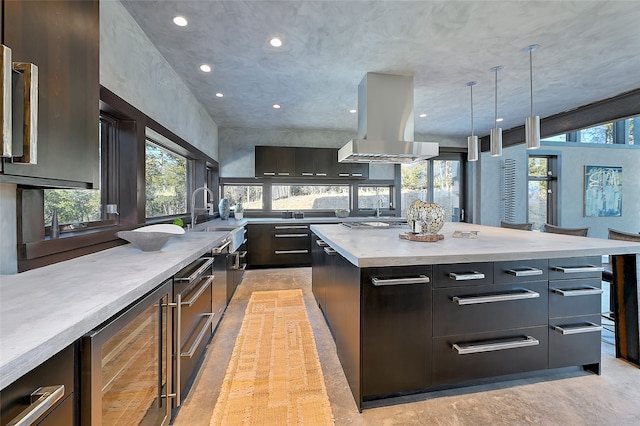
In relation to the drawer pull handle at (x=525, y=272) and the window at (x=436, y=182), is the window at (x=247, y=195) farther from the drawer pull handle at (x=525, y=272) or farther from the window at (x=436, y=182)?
the drawer pull handle at (x=525, y=272)

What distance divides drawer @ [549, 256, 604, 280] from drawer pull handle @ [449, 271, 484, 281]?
0.58 m

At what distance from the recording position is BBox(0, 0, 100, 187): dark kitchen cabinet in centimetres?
94

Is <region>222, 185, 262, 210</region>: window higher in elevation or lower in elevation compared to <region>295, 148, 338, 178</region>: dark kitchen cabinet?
lower

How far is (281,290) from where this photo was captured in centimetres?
381

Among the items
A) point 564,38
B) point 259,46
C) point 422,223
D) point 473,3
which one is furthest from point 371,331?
point 564,38

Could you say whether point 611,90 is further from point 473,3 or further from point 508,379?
point 508,379

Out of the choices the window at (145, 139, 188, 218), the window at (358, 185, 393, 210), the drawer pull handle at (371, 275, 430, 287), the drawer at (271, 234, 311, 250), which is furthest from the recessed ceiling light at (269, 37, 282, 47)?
the window at (358, 185, 393, 210)

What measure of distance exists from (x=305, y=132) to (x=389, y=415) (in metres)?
5.15

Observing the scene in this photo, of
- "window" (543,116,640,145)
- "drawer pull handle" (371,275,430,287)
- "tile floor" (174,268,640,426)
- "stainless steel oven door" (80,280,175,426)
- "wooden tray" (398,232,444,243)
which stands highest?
"window" (543,116,640,145)

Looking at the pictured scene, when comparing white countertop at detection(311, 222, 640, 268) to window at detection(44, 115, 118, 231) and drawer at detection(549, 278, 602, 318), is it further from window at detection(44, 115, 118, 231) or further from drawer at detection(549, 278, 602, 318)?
window at detection(44, 115, 118, 231)

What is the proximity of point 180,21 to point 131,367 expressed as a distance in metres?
2.45

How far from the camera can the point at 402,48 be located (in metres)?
2.64

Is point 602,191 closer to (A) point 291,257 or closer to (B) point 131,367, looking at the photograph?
(A) point 291,257

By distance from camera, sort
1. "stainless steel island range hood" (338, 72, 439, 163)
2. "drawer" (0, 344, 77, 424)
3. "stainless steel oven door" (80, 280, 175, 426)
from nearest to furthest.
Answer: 1. "drawer" (0, 344, 77, 424)
2. "stainless steel oven door" (80, 280, 175, 426)
3. "stainless steel island range hood" (338, 72, 439, 163)
